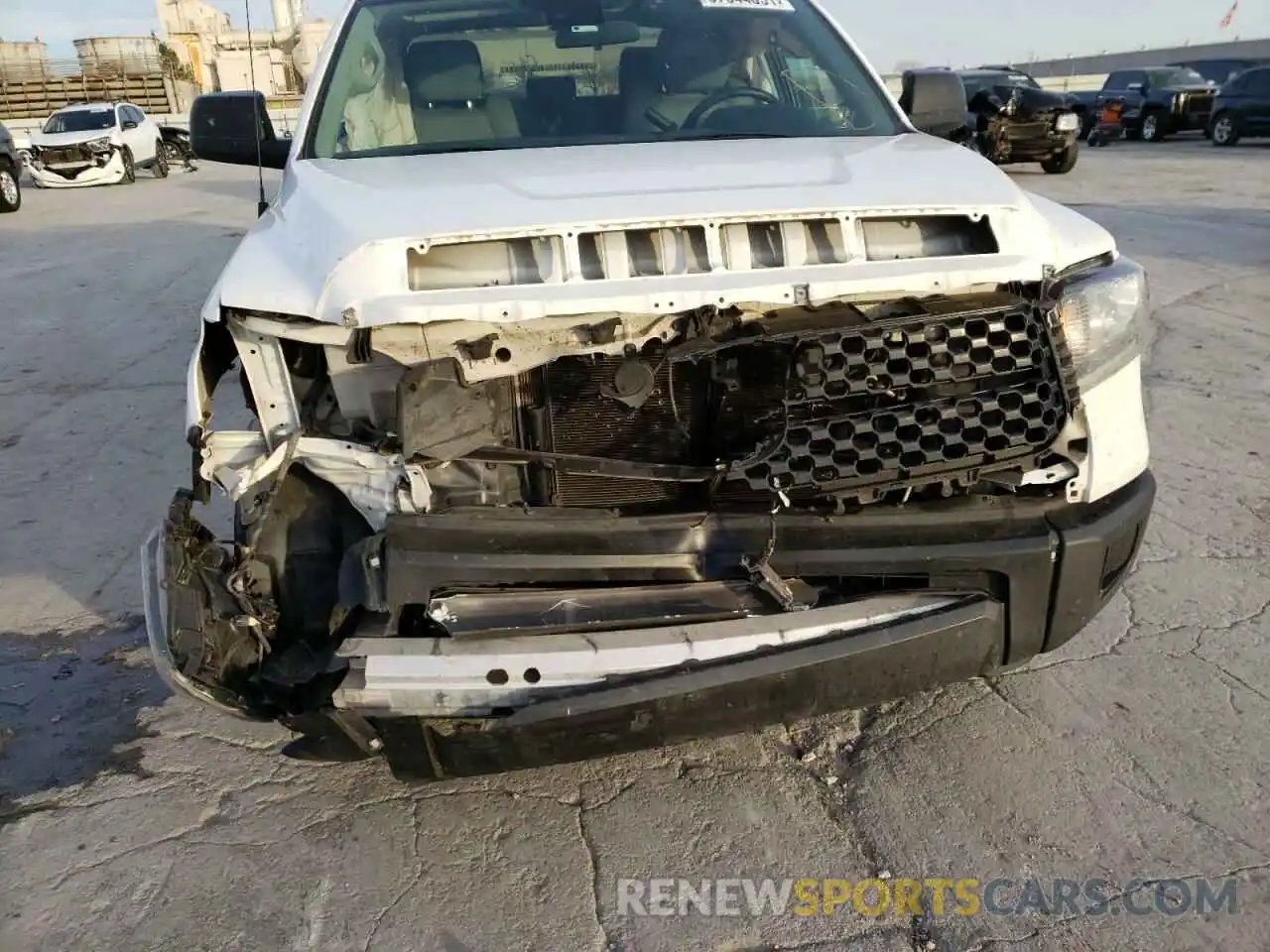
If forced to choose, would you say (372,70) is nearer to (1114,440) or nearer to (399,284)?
(399,284)

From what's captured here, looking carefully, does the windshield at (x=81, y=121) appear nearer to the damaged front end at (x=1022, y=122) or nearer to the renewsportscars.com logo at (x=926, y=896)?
the damaged front end at (x=1022, y=122)

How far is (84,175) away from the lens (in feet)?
63.3

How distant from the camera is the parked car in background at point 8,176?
594 inches

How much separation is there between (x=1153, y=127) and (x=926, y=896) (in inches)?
953

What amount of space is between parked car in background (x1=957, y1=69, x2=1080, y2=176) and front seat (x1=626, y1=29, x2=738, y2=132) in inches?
510

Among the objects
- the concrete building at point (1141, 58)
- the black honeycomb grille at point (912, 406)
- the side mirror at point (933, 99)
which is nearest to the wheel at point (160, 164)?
the side mirror at point (933, 99)

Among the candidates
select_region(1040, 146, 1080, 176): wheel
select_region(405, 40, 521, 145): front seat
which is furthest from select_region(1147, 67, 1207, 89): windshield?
select_region(405, 40, 521, 145): front seat

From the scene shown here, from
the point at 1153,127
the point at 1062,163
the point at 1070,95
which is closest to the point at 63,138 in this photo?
the point at 1062,163

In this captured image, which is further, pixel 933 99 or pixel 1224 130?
pixel 1224 130

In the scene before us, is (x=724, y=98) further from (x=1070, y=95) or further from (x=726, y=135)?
(x=1070, y=95)

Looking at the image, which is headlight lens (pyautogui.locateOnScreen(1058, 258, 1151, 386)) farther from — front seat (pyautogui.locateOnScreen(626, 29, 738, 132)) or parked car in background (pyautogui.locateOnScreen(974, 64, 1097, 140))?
parked car in background (pyautogui.locateOnScreen(974, 64, 1097, 140))

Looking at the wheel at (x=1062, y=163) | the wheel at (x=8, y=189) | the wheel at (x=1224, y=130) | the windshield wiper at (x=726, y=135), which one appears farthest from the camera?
the wheel at (x=1224, y=130)

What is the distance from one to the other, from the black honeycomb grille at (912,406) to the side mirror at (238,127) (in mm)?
2350

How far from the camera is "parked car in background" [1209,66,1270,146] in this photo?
1909cm
